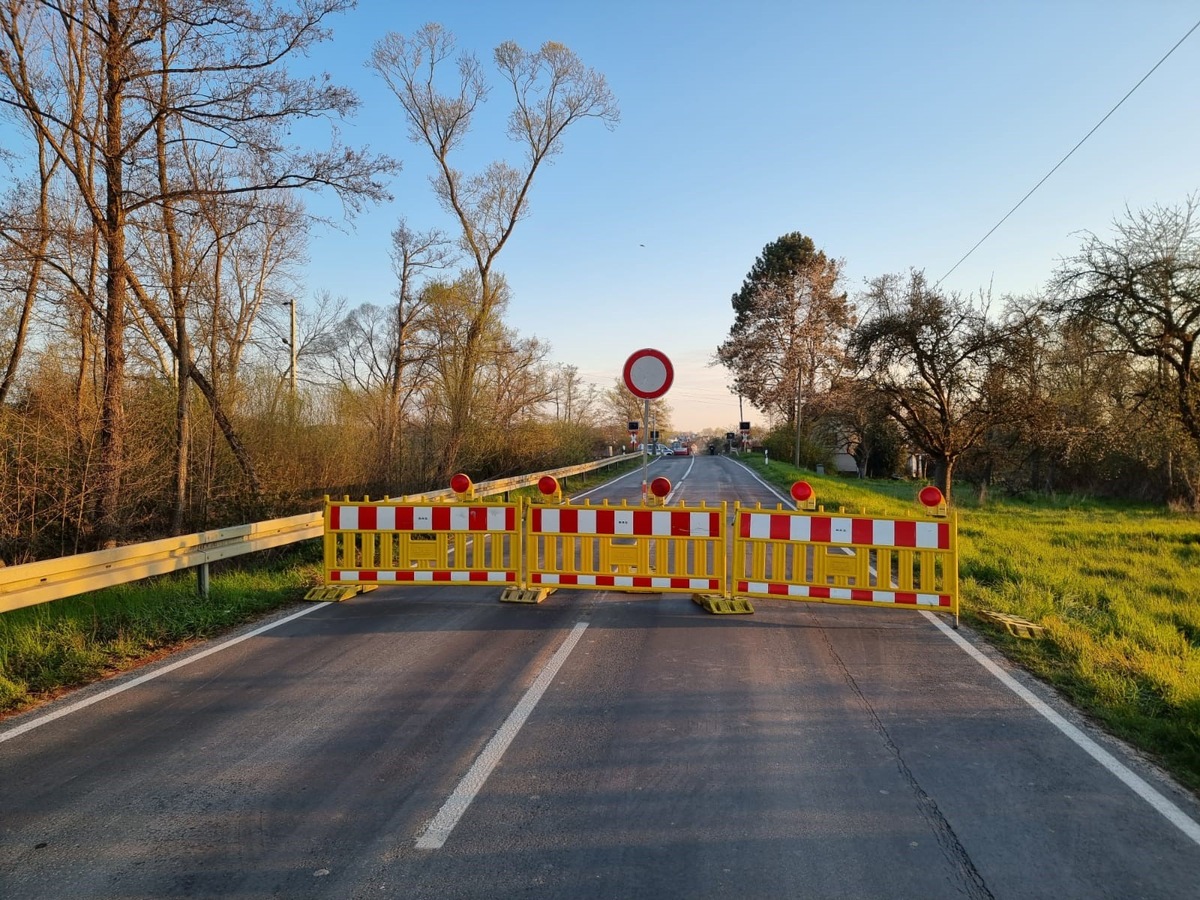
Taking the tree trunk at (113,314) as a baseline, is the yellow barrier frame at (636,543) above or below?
below

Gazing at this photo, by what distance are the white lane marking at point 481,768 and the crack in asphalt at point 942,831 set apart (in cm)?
233

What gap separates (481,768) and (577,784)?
600 mm

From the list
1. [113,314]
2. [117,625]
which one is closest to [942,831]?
[117,625]

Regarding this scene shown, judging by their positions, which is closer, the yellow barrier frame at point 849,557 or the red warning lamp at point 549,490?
the yellow barrier frame at point 849,557

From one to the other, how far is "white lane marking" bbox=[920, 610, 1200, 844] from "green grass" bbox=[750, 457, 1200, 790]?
0.86 feet

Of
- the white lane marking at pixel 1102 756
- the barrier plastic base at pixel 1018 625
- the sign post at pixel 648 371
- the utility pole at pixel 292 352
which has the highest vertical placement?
the utility pole at pixel 292 352

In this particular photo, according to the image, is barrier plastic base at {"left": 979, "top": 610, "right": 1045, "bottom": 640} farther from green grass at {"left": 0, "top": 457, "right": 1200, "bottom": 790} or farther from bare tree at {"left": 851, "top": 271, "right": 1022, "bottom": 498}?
bare tree at {"left": 851, "top": 271, "right": 1022, "bottom": 498}

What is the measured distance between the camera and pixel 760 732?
4.73 m

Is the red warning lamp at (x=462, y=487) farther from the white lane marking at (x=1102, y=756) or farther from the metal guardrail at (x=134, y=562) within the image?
the white lane marking at (x=1102, y=756)

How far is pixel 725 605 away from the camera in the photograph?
27.1ft

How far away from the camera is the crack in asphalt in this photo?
3.07 metres

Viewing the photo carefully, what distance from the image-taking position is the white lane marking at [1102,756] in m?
3.64

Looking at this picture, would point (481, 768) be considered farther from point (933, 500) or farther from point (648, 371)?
point (648, 371)

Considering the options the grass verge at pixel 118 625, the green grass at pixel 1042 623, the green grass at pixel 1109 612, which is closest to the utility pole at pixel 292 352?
the green grass at pixel 1042 623
